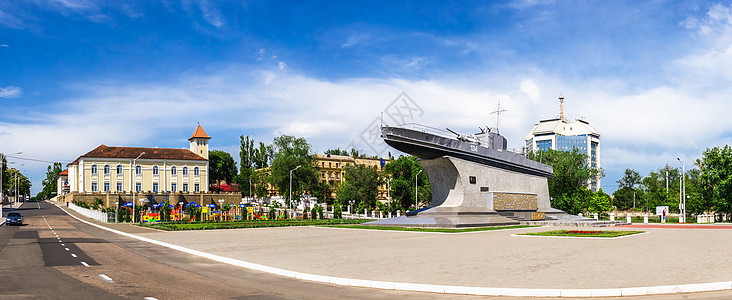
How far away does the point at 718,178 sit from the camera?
60.0m

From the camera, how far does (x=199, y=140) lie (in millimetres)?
108125

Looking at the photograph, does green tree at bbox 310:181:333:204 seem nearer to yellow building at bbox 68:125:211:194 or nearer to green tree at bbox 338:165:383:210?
green tree at bbox 338:165:383:210

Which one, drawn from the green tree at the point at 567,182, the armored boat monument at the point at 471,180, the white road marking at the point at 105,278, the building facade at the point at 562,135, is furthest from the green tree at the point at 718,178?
the building facade at the point at 562,135

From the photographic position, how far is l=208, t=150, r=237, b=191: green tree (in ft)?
400

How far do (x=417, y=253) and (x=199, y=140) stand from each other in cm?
9575

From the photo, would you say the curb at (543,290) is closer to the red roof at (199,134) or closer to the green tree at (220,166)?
the red roof at (199,134)

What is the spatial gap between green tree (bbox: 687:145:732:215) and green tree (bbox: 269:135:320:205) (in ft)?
193

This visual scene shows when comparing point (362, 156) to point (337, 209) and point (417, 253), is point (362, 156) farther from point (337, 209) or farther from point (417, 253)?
point (417, 253)

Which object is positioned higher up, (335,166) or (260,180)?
(335,166)

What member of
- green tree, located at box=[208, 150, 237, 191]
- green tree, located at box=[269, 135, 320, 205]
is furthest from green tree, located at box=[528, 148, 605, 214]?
green tree, located at box=[208, 150, 237, 191]

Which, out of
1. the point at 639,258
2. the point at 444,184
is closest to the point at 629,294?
the point at 639,258

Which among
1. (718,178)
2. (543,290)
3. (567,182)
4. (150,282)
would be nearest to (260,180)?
(567,182)

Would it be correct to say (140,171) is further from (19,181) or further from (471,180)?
(471,180)

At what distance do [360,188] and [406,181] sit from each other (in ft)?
28.1
